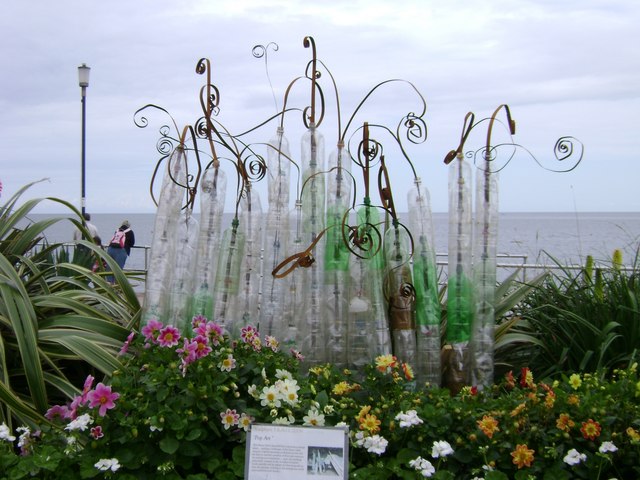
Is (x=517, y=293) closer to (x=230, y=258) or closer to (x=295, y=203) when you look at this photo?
(x=295, y=203)

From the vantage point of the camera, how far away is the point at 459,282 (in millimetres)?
3646

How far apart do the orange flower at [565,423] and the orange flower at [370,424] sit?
603mm

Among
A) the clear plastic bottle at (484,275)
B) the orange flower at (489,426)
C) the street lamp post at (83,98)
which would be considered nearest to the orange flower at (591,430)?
the orange flower at (489,426)

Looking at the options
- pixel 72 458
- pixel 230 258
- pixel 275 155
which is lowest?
pixel 72 458

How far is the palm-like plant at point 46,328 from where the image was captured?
3281 millimetres

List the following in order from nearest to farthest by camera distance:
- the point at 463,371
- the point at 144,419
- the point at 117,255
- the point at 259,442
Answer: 1. the point at 259,442
2. the point at 144,419
3. the point at 463,371
4. the point at 117,255

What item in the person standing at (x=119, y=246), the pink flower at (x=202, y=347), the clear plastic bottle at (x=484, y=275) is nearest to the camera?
the pink flower at (x=202, y=347)

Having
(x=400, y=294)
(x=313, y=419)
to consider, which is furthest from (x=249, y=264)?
(x=313, y=419)

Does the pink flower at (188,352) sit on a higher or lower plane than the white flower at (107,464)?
higher

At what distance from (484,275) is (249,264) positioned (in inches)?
47.3

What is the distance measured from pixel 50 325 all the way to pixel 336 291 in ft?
4.76

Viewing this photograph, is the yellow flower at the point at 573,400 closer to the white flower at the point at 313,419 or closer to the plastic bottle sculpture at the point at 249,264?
the white flower at the point at 313,419

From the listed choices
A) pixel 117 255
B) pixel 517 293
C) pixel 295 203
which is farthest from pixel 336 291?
pixel 117 255

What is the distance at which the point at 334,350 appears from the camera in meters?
3.64
